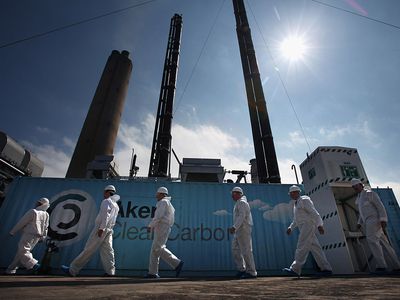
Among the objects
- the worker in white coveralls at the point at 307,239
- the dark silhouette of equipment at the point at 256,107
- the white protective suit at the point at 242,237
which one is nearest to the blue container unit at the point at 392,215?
the worker in white coveralls at the point at 307,239

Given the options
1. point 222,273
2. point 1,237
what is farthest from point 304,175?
point 1,237

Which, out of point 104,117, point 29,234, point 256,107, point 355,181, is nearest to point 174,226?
point 29,234

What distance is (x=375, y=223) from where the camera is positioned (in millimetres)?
4977

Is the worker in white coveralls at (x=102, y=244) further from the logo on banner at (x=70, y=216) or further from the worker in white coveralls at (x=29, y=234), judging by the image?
the logo on banner at (x=70, y=216)

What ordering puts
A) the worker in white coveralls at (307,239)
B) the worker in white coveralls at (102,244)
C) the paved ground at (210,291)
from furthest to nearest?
the worker in white coveralls at (102,244) < the worker in white coveralls at (307,239) < the paved ground at (210,291)

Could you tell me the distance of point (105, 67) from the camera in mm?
22609

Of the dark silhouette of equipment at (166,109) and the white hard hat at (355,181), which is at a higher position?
the dark silhouette of equipment at (166,109)

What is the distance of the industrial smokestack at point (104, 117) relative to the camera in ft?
57.1

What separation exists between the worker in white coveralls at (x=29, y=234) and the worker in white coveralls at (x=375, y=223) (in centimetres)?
795

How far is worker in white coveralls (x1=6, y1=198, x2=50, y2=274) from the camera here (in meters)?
5.27

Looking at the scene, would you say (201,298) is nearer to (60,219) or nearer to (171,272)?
(171,272)

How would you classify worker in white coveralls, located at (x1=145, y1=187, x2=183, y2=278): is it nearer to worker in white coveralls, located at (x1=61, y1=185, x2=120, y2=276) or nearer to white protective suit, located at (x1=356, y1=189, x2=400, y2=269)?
worker in white coveralls, located at (x1=61, y1=185, x2=120, y2=276)

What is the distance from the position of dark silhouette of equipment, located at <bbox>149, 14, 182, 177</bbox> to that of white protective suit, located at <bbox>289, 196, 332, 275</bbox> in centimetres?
884

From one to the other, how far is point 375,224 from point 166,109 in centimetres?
1268
